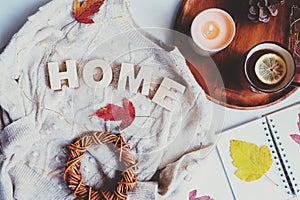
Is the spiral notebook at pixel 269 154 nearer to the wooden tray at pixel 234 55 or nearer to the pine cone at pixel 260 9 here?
the wooden tray at pixel 234 55

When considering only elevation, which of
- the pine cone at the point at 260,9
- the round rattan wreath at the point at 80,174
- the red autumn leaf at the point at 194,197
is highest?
the pine cone at the point at 260,9

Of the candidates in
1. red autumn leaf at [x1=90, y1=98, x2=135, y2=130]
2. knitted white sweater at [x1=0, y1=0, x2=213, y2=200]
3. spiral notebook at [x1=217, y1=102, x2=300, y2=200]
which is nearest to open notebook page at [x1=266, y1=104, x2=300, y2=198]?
spiral notebook at [x1=217, y1=102, x2=300, y2=200]

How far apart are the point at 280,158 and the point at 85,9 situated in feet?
1.79

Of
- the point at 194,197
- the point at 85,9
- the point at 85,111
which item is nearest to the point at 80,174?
the point at 85,111

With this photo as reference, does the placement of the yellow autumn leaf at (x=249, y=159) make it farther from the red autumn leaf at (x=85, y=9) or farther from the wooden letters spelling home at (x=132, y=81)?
the red autumn leaf at (x=85, y=9)

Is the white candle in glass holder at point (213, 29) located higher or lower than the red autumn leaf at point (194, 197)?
higher

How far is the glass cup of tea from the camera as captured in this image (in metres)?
1.16

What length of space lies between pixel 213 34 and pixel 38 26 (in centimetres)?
38

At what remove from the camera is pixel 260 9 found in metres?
1.18

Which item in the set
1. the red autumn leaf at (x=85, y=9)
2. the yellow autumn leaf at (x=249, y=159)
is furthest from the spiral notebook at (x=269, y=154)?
the red autumn leaf at (x=85, y=9)

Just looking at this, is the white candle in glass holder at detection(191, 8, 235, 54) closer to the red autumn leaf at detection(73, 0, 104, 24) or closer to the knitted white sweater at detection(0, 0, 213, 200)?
the knitted white sweater at detection(0, 0, 213, 200)

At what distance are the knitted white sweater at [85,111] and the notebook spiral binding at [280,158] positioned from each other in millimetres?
147

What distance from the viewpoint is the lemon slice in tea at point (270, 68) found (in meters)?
1.16

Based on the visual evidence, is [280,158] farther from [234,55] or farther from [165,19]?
[165,19]
